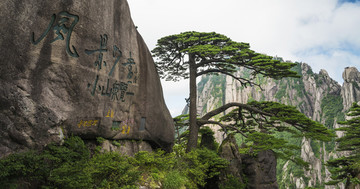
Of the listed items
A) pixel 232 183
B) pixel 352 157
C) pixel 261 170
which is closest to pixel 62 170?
pixel 232 183

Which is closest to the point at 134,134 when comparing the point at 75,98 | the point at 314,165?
the point at 75,98

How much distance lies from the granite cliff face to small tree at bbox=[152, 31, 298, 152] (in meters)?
53.3

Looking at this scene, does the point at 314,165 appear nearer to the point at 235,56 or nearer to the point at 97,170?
the point at 235,56

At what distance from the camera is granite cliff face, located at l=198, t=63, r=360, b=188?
56438 mm

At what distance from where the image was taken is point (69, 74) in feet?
19.4

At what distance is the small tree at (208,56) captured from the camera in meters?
11.2

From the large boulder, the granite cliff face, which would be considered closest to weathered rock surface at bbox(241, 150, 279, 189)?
the large boulder

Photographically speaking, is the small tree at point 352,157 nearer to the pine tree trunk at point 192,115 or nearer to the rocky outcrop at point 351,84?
→ the pine tree trunk at point 192,115

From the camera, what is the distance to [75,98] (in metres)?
6.11

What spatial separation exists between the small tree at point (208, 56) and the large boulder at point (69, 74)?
3.88 meters

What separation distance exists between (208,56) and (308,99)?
89114 millimetres

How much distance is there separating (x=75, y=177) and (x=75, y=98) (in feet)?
7.93

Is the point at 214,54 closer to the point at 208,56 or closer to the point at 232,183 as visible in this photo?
the point at 208,56

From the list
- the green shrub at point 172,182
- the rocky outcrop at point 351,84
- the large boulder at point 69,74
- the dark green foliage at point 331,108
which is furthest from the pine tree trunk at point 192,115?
the dark green foliage at point 331,108
